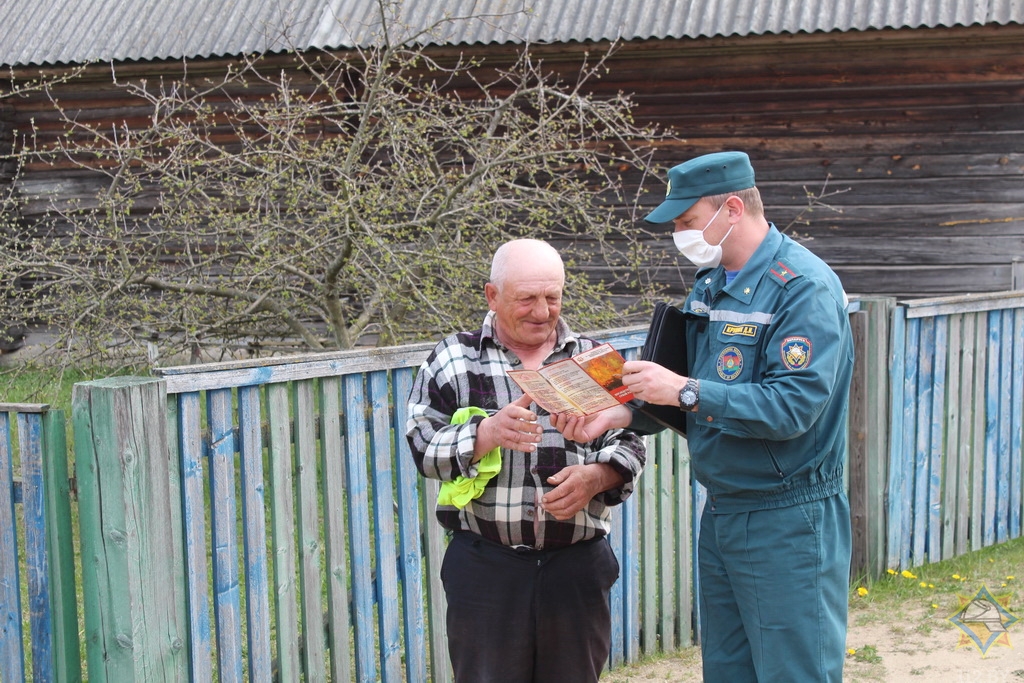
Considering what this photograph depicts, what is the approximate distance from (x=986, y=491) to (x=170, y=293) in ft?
16.1

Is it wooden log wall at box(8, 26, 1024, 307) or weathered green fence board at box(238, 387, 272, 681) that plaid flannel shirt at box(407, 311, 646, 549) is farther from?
wooden log wall at box(8, 26, 1024, 307)

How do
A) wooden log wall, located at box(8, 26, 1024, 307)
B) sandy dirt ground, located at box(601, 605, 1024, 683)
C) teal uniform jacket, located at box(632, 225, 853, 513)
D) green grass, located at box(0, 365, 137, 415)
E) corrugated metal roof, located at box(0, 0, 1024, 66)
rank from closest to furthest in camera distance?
teal uniform jacket, located at box(632, 225, 853, 513) → sandy dirt ground, located at box(601, 605, 1024, 683) → green grass, located at box(0, 365, 137, 415) → corrugated metal roof, located at box(0, 0, 1024, 66) → wooden log wall, located at box(8, 26, 1024, 307)

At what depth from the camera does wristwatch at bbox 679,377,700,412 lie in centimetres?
265

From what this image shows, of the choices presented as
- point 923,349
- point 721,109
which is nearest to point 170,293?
Result: point 923,349

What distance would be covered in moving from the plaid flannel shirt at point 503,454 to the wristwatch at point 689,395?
0.38 meters

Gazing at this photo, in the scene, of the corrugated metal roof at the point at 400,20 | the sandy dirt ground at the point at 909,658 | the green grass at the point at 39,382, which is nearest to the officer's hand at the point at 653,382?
the sandy dirt ground at the point at 909,658

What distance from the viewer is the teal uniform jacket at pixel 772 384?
2.63 m

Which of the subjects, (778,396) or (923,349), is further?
(923,349)

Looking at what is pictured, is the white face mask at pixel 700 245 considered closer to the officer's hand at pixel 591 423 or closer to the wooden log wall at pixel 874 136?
the officer's hand at pixel 591 423

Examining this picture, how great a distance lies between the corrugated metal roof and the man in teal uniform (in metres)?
6.09

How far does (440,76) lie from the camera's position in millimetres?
10641

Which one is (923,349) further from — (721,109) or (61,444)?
(721,109)

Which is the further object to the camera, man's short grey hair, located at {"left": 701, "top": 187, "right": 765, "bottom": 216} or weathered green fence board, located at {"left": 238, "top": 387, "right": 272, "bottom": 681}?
weathered green fence board, located at {"left": 238, "top": 387, "right": 272, "bottom": 681}

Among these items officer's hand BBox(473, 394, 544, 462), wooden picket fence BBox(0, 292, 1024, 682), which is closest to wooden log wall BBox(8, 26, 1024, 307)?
wooden picket fence BBox(0, 292, 1024, 682)
